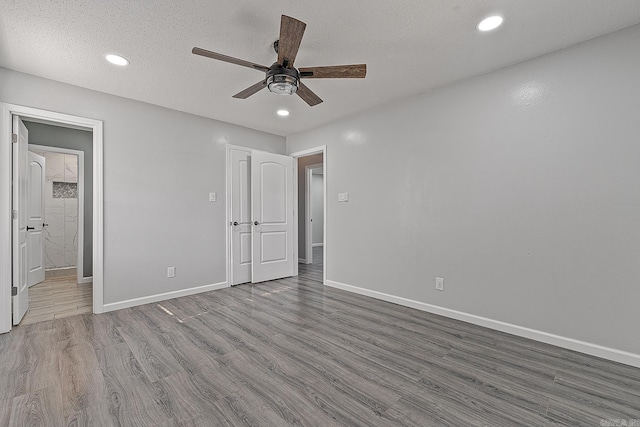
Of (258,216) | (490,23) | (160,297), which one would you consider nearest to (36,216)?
(160,297)

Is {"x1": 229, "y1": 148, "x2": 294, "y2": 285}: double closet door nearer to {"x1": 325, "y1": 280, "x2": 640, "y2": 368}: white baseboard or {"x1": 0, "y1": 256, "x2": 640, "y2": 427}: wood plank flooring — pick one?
{"x1": 0, "y1": 256, "x2": 640, "y2": 427}: wood plank flooring

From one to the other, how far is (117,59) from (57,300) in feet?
10.3

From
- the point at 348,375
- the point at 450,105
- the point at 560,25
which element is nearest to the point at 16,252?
the point at 348,375

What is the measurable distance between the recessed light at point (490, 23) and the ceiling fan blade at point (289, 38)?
1351 millimetres

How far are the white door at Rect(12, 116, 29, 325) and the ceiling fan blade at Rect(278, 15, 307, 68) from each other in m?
2.83

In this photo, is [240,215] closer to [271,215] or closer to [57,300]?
[271,215]

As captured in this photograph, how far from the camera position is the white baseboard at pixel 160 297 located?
3266mm

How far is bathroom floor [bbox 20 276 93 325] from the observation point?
10.3ft

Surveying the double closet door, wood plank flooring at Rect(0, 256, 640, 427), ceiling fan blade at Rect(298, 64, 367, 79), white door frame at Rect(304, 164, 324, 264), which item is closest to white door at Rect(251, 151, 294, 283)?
the double closet door

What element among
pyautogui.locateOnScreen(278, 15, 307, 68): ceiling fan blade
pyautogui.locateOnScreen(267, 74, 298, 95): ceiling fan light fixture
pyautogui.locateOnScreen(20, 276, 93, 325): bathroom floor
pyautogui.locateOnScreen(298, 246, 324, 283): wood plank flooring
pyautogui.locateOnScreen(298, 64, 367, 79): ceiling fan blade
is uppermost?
pyautogui.locateOnScreen(278, 15, 307, 68): ceiling fan blade

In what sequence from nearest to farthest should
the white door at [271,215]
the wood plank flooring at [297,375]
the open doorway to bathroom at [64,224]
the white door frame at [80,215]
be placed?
the wood plank flooring at [297,375], the open doorway to bathroom at [64,224], the white door at [271,215], the white door frame at [80,215]

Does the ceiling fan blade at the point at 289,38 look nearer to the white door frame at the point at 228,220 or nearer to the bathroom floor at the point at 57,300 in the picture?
the white door frame at the point at 228,220

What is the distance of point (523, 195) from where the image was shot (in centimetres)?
258

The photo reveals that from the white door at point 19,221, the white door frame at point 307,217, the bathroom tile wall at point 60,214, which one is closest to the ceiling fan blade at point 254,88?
the white door at point 19,221
